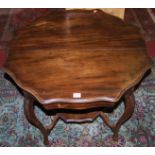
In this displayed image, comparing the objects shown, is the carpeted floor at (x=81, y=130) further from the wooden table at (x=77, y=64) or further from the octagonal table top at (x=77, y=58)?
the octagonal table top at (x=77, y=58)

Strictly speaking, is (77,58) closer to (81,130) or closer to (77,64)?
(77,64)

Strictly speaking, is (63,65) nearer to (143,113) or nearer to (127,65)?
(127,65)

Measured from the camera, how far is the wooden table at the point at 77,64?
139 centimetres

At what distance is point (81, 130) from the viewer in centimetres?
196

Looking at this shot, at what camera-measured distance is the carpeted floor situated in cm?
188

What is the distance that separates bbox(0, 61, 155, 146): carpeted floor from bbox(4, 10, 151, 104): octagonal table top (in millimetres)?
622

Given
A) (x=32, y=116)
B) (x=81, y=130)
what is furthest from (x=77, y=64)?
(x=81, y=130)

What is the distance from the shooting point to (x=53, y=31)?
1846mm

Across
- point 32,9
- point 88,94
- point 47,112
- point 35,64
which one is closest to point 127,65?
point 88,94

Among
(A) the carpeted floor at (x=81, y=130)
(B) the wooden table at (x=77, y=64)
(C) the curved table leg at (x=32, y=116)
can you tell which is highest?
(B) the wooden table at (x=77, y=64)

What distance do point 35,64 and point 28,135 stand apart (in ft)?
2.12

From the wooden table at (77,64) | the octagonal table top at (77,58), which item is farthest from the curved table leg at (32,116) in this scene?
the octagonal table top at (77,58)

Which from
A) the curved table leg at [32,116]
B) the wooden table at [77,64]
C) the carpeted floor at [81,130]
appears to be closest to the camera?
the wooden table at [77,64]

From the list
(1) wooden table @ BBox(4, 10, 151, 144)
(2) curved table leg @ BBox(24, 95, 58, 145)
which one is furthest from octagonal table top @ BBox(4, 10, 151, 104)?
(2) curved table leg @ BBox(24, 95, 58, 145)
